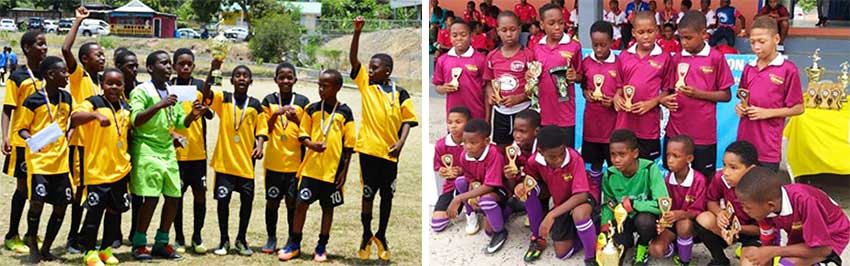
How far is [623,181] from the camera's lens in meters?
4.46

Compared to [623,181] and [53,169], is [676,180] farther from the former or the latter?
[53,169]

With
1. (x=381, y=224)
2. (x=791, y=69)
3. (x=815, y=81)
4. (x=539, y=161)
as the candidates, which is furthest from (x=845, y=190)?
(x=381, y=224)

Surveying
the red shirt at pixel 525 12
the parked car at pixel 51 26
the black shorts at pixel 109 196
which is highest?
the red shirt at pixel 525 12

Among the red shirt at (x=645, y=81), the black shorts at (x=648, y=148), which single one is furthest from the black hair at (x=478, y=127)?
the black shorts at (x=648, y=148)

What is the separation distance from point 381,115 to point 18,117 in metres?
1.87

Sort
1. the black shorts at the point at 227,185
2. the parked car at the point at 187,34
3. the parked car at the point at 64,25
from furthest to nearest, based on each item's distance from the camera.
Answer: the parked car at the point at 187,34
the parked car at the point at 64,25
the black shorts at the point at 227,185

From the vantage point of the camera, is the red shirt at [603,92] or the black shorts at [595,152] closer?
the red shirt at [603,92]

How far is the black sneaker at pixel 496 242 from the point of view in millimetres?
4953

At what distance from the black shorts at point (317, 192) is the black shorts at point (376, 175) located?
150mm

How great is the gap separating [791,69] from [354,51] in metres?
2.02

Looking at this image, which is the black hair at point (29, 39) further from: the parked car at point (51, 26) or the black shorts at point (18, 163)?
the parked car at point (51, 26)

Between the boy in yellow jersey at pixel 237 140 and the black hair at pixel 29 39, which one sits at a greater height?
the black hair at pixel 29 39

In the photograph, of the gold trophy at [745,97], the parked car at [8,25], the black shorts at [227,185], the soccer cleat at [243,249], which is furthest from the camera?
the parked car at [8,25]

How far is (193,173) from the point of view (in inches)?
193
